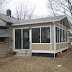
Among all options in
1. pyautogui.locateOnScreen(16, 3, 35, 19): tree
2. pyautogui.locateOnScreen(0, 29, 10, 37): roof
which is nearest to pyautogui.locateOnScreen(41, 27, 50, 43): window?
pyautogui.locateOnScreen(0, 29, 10, 37): roof

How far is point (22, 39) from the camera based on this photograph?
9867 mm

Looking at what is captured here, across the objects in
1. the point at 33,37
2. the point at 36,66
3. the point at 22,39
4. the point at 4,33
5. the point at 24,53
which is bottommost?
the point at 36,66

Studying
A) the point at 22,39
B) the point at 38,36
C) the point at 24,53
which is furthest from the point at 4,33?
the point at 38,36

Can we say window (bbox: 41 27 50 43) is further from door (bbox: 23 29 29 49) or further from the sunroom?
door (bbox: 23 29 29 49)

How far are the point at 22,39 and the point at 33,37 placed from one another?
1295mm

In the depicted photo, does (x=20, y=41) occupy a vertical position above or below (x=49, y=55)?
above

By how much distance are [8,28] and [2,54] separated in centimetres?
254

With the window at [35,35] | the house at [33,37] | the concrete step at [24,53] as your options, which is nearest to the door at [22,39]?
the house at [33,37]

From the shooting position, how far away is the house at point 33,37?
8484 mm

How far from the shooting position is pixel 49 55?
8.57 metres

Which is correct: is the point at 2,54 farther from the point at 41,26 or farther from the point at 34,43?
the point at 41,26

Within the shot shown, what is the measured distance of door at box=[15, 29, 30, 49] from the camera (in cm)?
968

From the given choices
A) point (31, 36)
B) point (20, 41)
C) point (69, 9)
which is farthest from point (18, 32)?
point (69, 9)

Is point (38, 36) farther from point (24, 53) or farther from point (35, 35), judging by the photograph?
point (24, 53)
